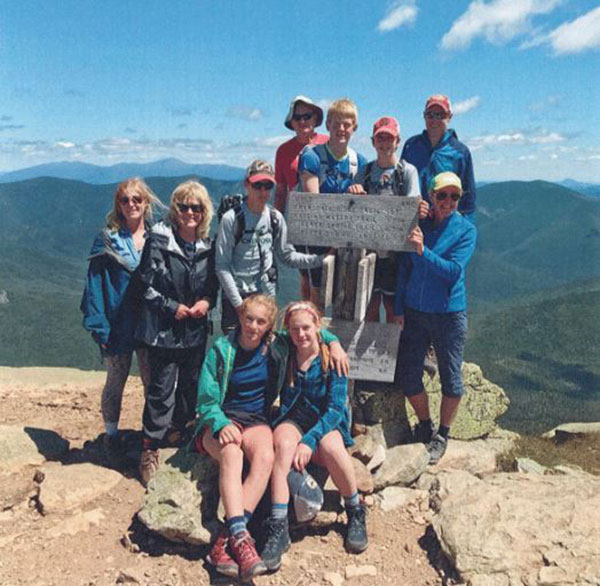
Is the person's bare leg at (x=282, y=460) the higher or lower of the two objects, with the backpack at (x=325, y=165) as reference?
lower

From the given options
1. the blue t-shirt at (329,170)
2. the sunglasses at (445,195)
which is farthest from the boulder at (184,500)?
the sunglasses at (445,195)

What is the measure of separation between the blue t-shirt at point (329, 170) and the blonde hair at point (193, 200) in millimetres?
1201

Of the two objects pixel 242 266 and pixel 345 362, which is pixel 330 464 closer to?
pixel 345 362

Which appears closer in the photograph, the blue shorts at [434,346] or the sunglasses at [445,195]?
the sunglasses at [445,195]

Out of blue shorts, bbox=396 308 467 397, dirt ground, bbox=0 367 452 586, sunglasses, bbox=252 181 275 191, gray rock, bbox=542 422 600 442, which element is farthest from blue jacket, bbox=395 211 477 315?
gray rock, bbox=542 422 600 442

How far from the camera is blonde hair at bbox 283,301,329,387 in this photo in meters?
5.69

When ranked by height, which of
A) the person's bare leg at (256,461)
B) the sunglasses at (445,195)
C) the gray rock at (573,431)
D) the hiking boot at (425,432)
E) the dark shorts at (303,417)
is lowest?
the gray rock at (573,431)

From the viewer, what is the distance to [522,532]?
212 inches

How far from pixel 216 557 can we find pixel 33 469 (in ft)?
12.0

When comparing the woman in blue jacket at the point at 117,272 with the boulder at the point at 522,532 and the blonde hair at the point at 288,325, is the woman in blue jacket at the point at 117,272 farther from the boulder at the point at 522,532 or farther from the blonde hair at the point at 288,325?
the boulder at the point at 522,532

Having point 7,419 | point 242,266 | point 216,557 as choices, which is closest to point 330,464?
point 216,557

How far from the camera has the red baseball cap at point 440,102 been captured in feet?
22.9

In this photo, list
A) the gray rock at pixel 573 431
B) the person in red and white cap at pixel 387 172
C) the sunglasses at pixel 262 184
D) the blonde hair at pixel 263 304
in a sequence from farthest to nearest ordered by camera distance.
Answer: the gray rock at pixel 573 431, the person in red and white cap at pixel 387 172, the sunglasses at pixel 262 184, the blonde hair at pixel 263 304

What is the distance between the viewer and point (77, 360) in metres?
124
